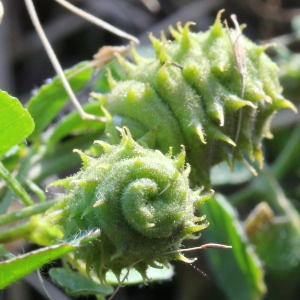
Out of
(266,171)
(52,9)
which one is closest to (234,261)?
(266,171)

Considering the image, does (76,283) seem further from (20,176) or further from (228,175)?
(228,175)

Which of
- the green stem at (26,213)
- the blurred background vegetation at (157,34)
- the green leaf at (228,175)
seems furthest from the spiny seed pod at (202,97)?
the blurred background vegetation at (157,34)

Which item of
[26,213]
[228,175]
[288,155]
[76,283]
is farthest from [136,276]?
[288,155]

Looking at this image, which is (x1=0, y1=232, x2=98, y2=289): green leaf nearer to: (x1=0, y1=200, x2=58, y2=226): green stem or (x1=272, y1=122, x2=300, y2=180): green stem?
(x1=0, y1=200, x2=58, y2=226): green stem

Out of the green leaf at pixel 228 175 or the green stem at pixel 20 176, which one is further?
the green leaf at pixel 228 175

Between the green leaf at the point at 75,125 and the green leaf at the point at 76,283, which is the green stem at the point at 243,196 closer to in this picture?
the green leaf at the point at 75,125

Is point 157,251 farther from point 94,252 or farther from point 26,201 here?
point 26,201
